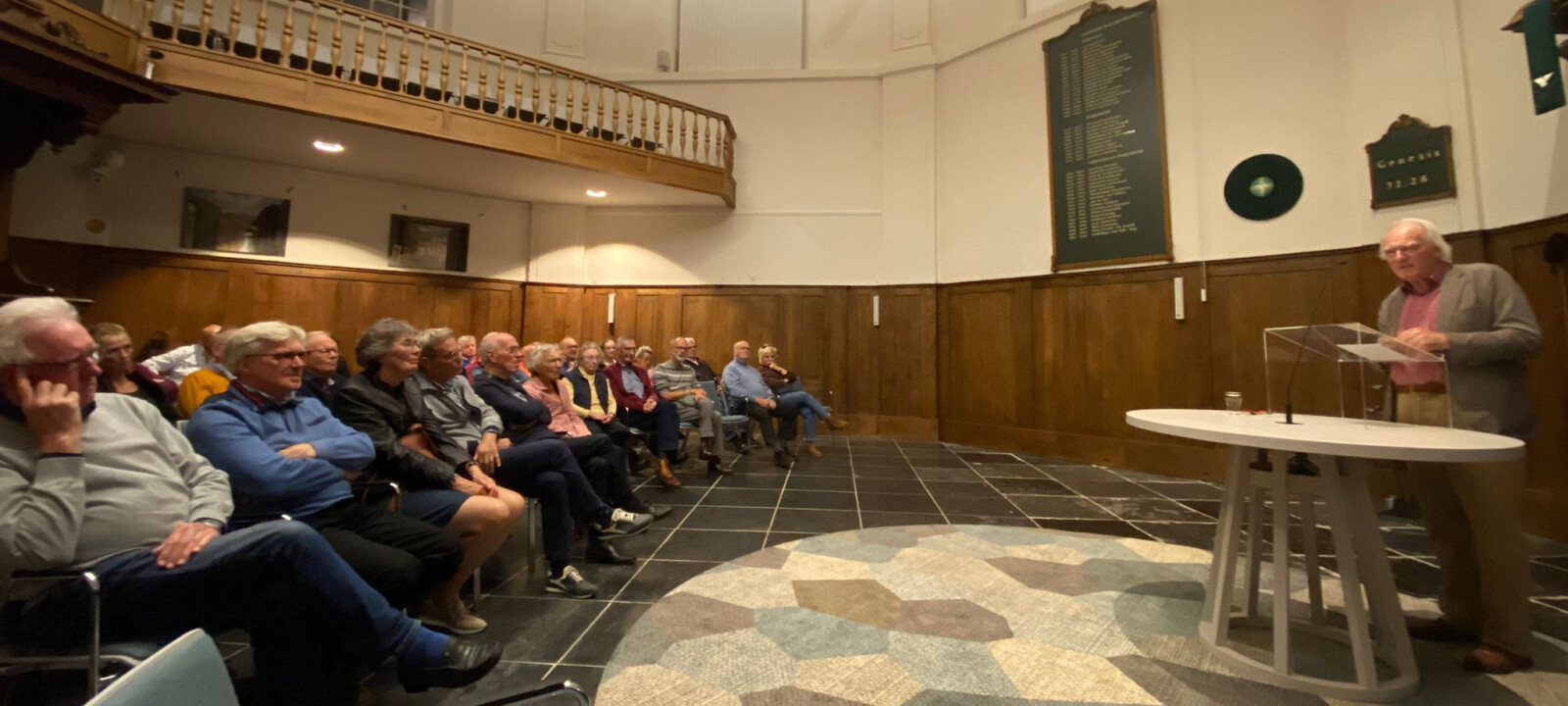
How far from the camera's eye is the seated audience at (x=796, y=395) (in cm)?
507

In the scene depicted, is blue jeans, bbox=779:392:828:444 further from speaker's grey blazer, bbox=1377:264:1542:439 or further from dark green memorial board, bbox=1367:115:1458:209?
dark green memorial board, bbox=1367:115:1458:209

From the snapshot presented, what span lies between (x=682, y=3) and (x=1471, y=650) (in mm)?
→ 8769

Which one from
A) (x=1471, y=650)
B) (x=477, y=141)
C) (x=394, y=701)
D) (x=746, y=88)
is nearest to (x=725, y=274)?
(x=746, y=88)

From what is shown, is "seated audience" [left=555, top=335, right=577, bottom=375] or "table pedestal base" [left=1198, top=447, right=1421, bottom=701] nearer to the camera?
"table pedestal base" [left=1198, top=447, right=1421, bottom=701]

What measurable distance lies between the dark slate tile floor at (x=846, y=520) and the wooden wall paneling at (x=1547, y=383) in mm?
265

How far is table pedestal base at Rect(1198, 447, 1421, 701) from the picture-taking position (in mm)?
1473

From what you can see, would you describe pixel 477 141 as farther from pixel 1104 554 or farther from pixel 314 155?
pixel 1104 554

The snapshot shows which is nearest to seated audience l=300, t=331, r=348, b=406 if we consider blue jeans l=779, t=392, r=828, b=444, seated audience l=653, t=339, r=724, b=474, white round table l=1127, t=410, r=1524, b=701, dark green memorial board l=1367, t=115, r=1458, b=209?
seated audience l=653, t=339, r=724, b=474

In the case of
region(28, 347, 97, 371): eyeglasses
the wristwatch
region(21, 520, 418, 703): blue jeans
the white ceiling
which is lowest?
region(21, 520, 418, 703): blue jeans

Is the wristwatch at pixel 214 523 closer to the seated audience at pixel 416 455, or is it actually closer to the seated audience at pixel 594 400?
the seated audience at pixel 416 455

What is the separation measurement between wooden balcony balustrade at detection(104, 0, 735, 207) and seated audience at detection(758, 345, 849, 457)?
228 cm

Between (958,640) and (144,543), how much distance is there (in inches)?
83.6

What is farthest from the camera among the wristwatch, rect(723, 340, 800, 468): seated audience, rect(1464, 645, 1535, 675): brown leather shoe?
rect(723, 340, 800, 468): seated audience

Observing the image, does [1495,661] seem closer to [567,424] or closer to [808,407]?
[567,424]
